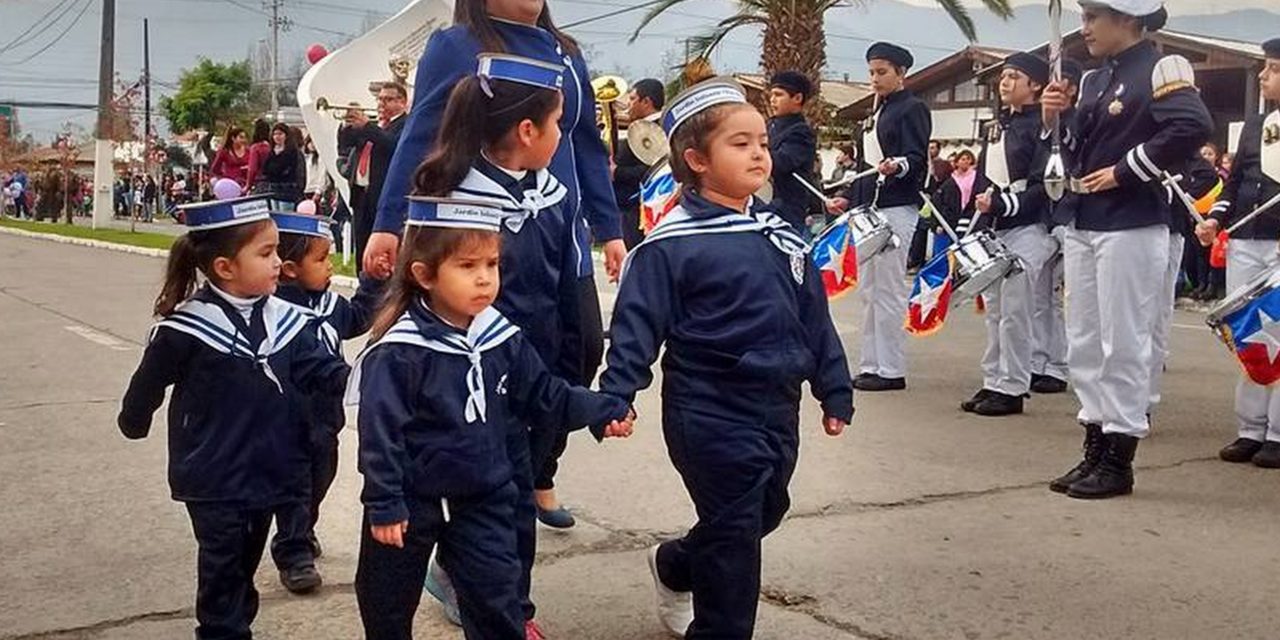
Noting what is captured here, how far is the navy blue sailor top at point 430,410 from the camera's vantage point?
334 cm

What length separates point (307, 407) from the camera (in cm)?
425

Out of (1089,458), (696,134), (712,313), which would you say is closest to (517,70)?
(696,134)

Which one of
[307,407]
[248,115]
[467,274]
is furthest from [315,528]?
[248,115]

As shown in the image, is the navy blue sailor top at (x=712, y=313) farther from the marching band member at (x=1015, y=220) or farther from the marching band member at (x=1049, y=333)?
the marching band member at (x=1049, y=333)

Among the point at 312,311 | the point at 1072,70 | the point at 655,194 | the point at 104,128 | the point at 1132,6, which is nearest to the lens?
the point at 312,311

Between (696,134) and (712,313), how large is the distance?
1.67 feet

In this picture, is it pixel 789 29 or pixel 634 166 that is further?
pixel 789 29

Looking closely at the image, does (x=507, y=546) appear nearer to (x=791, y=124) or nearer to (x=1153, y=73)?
(x=1153, y=73)

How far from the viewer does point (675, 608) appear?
4219mm

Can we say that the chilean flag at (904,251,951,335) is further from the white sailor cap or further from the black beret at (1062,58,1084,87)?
the white sailor cap

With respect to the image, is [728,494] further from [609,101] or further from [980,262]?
[609,101]

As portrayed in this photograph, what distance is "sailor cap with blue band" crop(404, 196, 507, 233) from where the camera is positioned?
354 centimetres

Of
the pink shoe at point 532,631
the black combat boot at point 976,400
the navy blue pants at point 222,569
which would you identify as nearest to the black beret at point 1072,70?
the black combat boot at point 976,400

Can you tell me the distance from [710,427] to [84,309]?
10933mm
